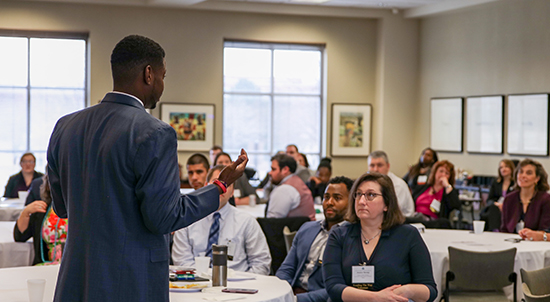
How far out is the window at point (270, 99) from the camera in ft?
40.2

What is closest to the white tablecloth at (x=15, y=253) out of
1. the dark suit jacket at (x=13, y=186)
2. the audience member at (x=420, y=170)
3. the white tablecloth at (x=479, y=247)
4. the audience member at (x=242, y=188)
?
the white tablecloth at (x=479, y=247)

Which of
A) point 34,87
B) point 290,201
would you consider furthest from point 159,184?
point 34,87

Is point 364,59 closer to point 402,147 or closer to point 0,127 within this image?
point 402,147

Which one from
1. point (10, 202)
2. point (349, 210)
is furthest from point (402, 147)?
point (349, 210)

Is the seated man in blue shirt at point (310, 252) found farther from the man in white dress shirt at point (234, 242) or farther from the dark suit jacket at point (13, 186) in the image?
the dark suit jacket at point (13, 186)

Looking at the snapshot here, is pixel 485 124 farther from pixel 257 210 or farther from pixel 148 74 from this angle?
pixel 148 74

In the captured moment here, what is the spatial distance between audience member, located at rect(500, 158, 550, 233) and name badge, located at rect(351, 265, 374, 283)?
9.56 feet

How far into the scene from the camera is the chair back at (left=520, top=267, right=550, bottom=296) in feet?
11.1

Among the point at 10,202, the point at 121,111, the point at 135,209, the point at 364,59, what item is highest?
the point at 364,59

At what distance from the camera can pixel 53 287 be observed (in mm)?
2996

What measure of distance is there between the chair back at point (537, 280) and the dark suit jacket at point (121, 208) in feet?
7.46

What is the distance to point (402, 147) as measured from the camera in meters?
12.7

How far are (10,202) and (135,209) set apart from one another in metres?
6.68

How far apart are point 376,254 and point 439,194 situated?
4350 mm
